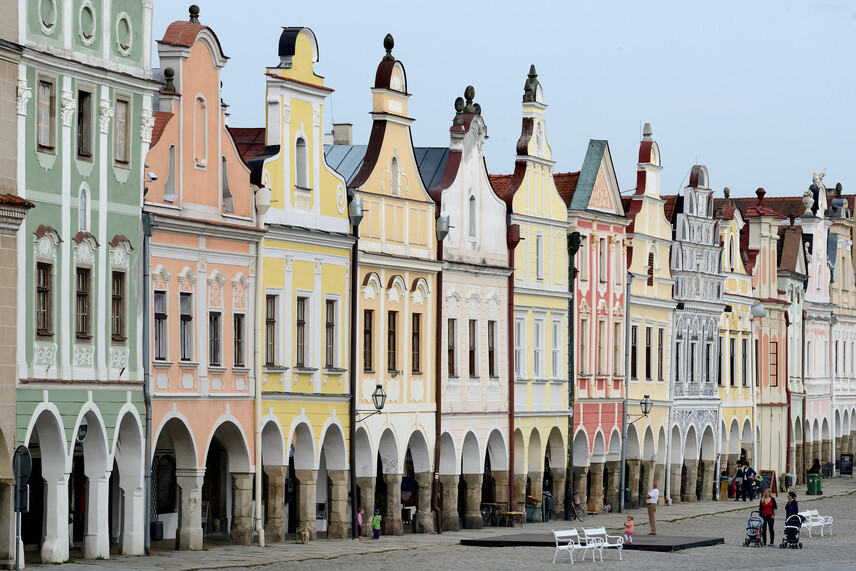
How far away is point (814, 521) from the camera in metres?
61.3

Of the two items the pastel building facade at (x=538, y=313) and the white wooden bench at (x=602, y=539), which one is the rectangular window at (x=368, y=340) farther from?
the pastel building facade at (x=538, y=313)

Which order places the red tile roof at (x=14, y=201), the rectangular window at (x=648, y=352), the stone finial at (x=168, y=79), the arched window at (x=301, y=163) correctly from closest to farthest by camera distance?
the red tile roof at (x=14, y=201) → the stone finial at (x=168, y=79) → the arched window at (x=301, y=163) → the rectangular window at (x=648, y=352)

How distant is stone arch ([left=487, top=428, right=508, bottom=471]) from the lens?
206ft

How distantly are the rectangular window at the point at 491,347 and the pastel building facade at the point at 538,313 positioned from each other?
4.44 feet

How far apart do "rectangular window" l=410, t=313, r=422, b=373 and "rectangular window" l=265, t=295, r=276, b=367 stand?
26.7 ft

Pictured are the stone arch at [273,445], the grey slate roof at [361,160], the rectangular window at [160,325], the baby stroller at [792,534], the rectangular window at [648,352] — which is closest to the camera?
the rectangular window at [160,325]

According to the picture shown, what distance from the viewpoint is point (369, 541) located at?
52438 mm

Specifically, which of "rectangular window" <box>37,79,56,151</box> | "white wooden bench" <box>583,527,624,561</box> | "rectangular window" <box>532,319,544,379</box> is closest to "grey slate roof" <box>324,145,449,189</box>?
"rectangular window" <box>532,319,544,379</box>

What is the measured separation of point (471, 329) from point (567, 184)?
11.0 metres

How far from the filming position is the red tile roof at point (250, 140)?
52894mm

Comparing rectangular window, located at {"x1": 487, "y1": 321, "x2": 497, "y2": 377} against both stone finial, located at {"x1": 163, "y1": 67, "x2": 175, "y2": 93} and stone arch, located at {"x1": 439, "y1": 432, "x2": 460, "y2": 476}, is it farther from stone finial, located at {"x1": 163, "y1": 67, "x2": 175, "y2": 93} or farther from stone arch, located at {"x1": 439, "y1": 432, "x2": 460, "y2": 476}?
stone finial, located at {"x1": 163, "y1": 67, "x2": 175, "y2": 93}

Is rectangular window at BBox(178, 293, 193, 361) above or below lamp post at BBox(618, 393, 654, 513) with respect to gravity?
above

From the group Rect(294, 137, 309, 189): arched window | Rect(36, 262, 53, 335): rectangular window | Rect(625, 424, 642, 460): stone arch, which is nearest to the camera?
Rect(36, 262, 53, 335): rectangular window

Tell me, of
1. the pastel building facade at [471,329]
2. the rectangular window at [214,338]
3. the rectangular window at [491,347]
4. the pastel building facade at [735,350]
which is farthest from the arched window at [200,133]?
the pastel building facade at [735,350]
